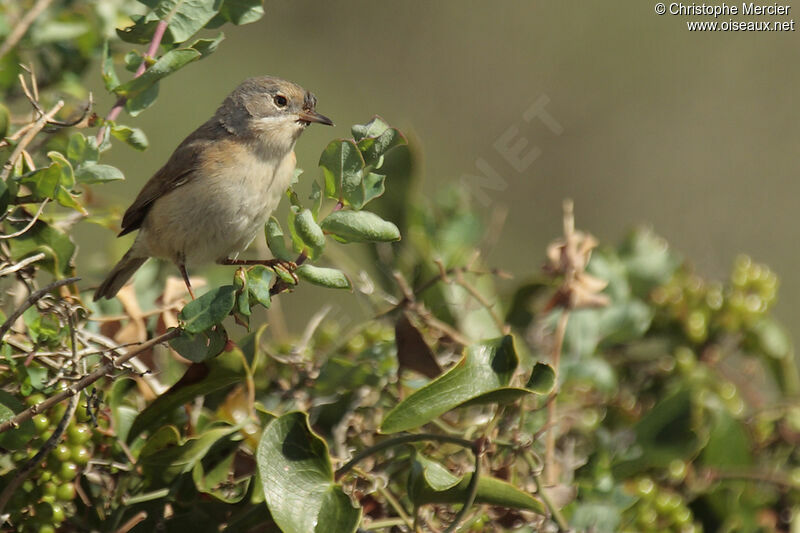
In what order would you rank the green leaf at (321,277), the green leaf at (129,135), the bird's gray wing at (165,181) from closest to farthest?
the green leaf at (321,277) → the green leaf at (129,135) → the bird's gray wing at (165,181)

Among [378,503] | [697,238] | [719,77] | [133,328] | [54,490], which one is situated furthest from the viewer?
[719,77]

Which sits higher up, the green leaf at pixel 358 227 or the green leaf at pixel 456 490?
the green leaf at pixel 358 227

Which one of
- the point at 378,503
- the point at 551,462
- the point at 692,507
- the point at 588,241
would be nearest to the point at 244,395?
the point at 378,503

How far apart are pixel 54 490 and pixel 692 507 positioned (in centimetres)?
139

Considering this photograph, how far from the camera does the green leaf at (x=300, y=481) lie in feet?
4.99

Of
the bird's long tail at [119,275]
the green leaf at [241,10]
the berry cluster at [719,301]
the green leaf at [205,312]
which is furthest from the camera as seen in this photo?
the berry cluster at [719,301]

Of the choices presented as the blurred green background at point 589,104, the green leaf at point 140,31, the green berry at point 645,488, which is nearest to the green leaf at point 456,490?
the green berry at point 645,488

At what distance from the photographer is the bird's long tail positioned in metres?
2.15

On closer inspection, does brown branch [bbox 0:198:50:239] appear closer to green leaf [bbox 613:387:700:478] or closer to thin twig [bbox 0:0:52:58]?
thin twig [bbox 0:0:52:58]

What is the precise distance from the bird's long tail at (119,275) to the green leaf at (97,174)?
1.31ft

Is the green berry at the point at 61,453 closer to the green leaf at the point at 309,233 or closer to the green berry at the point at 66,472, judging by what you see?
the green berry at the point at 66,472

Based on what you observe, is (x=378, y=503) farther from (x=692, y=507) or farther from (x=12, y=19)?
(x=12, y=19)

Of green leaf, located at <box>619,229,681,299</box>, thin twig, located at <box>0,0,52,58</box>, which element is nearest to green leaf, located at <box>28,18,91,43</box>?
thin twig, located at <box>0,0,52,58</box>

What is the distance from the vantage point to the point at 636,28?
6742 mm
